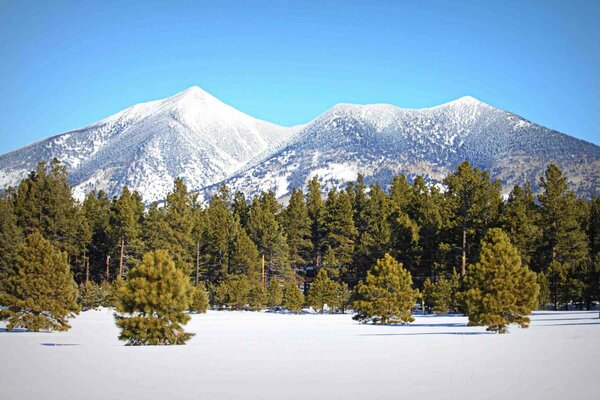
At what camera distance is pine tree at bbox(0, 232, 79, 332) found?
29.7 meters

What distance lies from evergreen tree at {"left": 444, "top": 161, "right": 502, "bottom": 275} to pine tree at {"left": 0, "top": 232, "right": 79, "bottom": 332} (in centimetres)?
3448

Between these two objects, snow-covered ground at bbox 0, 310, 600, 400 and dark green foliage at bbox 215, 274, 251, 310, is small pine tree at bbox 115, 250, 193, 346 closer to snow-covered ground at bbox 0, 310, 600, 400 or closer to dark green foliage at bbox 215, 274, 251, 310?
snow-covered ground at bbox 0, 310, 600, 400

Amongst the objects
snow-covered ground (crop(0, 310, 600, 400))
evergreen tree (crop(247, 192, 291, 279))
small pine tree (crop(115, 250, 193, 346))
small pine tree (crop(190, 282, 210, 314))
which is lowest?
small pine tree (crop(190, 282, 210, 314))

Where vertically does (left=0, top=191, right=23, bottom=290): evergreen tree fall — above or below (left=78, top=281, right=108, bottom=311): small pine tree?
above

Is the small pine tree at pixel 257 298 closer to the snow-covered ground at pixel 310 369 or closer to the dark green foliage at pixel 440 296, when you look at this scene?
the dark green foliage at pixel 440 296

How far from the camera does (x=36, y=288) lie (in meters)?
29.7

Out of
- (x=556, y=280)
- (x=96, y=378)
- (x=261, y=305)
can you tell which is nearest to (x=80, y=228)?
(x=261, y=305)

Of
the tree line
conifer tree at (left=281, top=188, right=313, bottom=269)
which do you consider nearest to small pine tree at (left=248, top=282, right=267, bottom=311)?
the tree line

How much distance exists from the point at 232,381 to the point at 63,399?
386 centimetres

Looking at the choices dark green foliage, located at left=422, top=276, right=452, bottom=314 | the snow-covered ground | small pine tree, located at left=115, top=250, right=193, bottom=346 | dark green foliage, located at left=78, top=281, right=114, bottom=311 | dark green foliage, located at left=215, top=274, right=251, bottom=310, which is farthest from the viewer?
dark green foliage, located at left=215, top=274, right=251, bottom=310

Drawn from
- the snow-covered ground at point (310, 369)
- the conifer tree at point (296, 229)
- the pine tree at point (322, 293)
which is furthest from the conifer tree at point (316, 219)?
the snow-covered ground at point (310, 369)

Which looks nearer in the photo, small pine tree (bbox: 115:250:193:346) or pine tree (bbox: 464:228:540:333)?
small pine tree (bbox: 115:250:193:346)

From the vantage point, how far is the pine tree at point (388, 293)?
3806 centimetres

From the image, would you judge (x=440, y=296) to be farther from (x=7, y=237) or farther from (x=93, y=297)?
(x=7, y=237)
